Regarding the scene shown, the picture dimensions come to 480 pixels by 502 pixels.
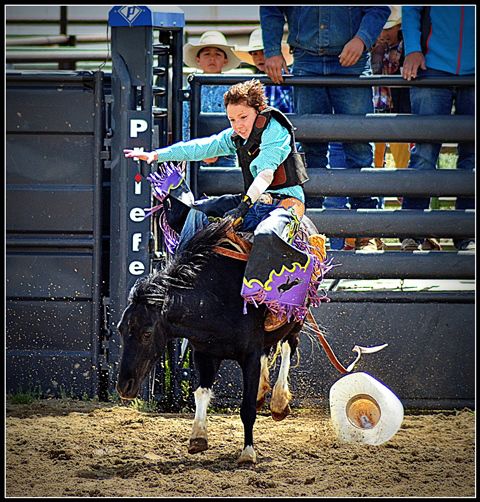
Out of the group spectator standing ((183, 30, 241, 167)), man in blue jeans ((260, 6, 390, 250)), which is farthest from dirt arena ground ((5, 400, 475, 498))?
spectator standing ((183, 30, 241, 167))

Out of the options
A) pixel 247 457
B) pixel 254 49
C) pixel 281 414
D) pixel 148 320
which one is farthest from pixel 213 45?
pixel 247 457

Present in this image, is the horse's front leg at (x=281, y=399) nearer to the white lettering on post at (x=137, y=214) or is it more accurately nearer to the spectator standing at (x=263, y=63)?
the white lettering on post at (x=137, y=214)

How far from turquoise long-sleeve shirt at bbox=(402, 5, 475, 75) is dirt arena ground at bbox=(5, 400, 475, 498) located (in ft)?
7.96

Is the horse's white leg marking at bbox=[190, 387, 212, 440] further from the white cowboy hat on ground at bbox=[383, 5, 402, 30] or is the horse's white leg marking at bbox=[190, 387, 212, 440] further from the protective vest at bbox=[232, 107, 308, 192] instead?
the white cowboy hat on ground at bbox=[383, 5, 402, 30]

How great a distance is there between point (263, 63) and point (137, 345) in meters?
3.85

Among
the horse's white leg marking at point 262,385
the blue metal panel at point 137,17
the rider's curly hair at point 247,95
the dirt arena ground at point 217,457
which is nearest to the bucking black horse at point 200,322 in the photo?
the dirt arena ground at point 217,457

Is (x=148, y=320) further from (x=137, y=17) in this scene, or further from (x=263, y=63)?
(x=263, y=63)

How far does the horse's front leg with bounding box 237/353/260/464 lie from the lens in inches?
200

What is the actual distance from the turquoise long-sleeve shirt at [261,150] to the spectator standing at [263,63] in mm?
1540

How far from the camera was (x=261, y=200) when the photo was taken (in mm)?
5375

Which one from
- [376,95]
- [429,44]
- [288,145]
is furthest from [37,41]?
[288,145]

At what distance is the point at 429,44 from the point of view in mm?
6832

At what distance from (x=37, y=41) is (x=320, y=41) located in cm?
715

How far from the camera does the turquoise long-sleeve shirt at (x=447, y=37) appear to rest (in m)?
6.75
